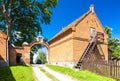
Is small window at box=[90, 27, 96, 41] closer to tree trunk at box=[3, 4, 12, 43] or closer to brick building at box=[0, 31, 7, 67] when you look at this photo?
brick building at box=[0, 31, 7, 67]

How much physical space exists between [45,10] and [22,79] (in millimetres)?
20104

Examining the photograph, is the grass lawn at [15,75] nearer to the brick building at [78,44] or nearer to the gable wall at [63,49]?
the brick building at [78,44]

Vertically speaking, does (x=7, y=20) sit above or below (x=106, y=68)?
above

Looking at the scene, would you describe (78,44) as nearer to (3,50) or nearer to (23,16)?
(3,50)

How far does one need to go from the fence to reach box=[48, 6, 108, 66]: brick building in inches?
160

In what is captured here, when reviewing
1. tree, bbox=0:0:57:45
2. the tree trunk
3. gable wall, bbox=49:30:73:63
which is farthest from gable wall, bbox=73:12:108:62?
the tree trunk

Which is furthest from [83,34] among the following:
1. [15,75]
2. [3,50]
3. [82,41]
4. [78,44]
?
[15,75]

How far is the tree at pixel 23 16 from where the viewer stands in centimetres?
2877

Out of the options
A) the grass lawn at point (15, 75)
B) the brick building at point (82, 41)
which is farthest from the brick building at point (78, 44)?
the grass lawn at point (15, 75)

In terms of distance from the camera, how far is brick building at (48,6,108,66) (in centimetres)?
2189

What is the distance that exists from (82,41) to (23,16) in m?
13.7

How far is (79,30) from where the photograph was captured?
22578mm

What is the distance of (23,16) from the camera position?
30.8 m

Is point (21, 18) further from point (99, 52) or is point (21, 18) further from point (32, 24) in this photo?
point (99, 52)
